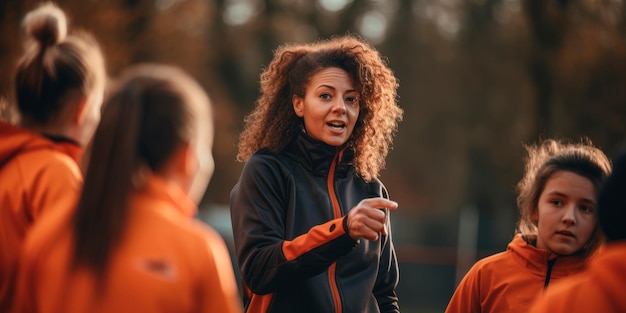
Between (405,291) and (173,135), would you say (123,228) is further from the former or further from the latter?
(405,291)

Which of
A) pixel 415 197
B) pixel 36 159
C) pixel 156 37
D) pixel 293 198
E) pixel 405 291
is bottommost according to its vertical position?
pixel 36 159

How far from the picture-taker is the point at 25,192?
3215mm

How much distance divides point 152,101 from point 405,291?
656 inches

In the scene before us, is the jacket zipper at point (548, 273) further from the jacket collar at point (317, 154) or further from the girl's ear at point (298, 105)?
→ the girl's ear at point (298, 105)

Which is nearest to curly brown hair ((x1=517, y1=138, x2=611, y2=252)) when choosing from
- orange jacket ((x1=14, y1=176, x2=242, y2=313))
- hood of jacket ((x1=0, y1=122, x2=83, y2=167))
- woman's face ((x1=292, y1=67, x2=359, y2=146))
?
woman's face ((x1=292, y1=67, x2=359, y2=146))

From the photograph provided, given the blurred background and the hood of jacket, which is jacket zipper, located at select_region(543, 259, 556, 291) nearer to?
the hood of jacket

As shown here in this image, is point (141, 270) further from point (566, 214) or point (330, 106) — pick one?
point (566, 214)

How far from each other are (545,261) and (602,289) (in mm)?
2108

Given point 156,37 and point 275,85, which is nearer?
point 275,85

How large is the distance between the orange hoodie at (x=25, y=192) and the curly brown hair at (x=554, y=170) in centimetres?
252

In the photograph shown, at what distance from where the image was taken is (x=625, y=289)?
236cm

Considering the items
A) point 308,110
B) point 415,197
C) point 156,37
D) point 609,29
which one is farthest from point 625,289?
point 415,197

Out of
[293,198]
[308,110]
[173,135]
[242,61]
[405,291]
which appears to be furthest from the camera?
[242,61]

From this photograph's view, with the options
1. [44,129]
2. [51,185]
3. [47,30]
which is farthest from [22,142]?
[47,30]
